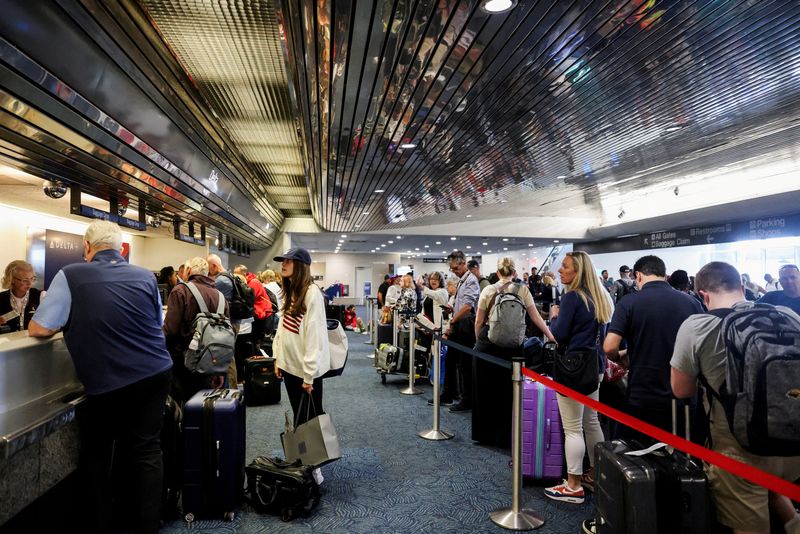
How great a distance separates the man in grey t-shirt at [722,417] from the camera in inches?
81.4

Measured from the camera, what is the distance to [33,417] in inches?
85.8

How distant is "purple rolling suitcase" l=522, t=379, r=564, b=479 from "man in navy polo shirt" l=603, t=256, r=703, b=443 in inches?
33.6

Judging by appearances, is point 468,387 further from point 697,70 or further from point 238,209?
point 238,209

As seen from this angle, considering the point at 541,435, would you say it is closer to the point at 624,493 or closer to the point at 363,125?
the point at 624,493

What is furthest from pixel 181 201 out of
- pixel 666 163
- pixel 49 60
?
pixel 666 163

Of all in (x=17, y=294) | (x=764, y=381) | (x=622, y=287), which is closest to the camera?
(x=764, y=381)

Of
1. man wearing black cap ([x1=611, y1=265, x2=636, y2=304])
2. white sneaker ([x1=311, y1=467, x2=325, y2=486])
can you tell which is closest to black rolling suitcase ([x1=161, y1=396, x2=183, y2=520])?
white sneaker ([x1=311, y1=467, x2=325, y2=486])

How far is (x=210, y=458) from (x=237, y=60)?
3.60 meters

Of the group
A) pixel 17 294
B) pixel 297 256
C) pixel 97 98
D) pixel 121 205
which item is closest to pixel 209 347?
pixel 297 256

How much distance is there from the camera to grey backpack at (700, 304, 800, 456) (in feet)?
6.14

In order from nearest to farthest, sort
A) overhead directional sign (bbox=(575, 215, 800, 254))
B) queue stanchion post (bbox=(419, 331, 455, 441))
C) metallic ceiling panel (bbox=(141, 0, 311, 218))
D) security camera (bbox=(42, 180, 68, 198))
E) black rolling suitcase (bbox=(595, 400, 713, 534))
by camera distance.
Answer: black rolling suitcase (bbox=(595, 400, 713, 534)) < metallic ceiling panel (bbox=(141, 0, 311, 218)) < queue stanchion post (bbox=(419, 331, 455, 441)) < security camera (bbox=(42, 180, 68, 198)) < overhead directional sign (bbox=(575, 215, 800, 254))

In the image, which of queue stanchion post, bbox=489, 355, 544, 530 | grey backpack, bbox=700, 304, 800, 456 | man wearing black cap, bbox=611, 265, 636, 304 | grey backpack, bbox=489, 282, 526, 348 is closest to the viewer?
grey backpack, bbox=700, 304, 800, 456

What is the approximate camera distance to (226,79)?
532 centimetres

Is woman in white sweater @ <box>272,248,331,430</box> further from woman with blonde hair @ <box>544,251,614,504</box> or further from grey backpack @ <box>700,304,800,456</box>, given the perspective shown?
grey backpack @ <box>700,304,800,456</box>
